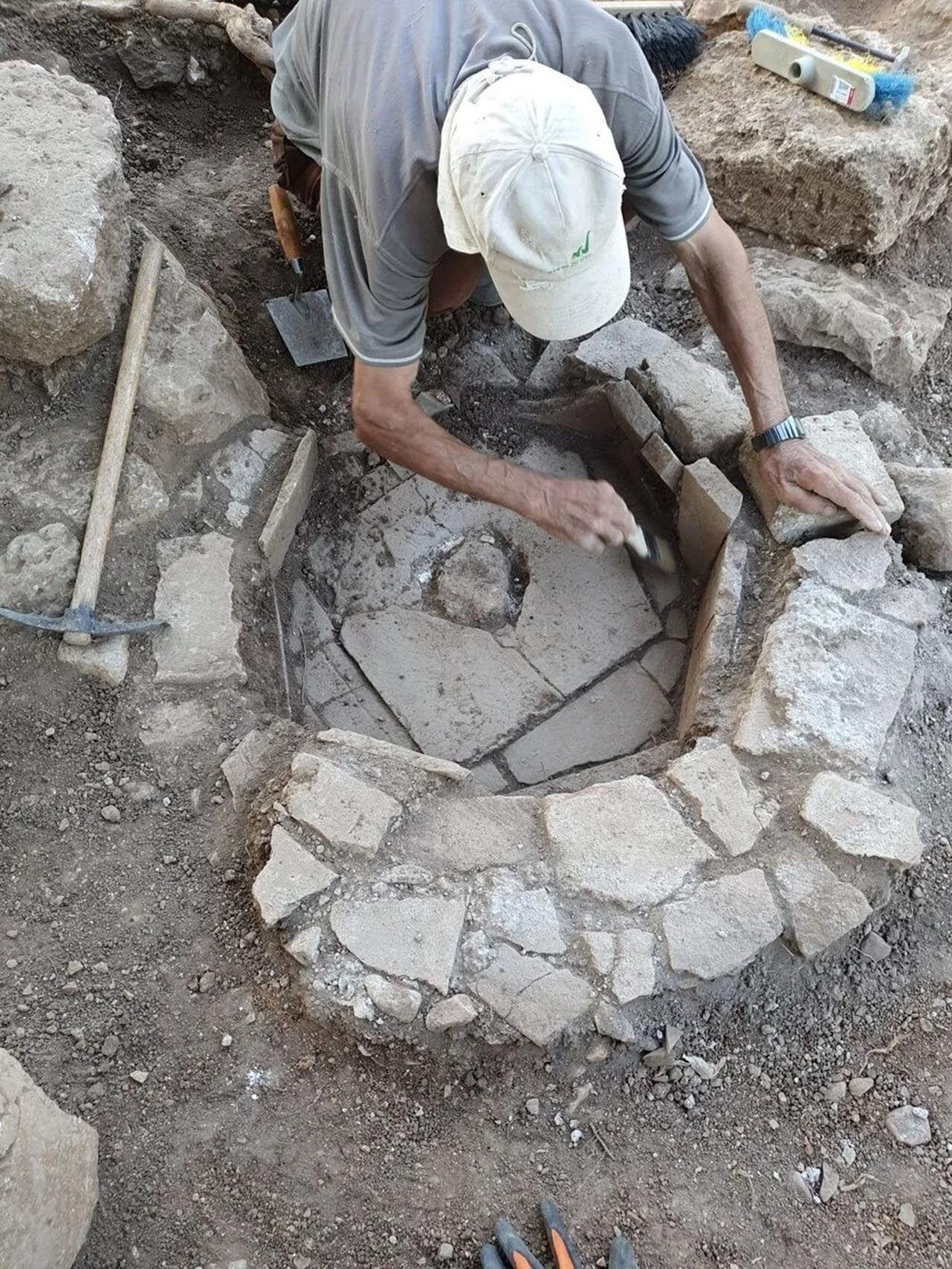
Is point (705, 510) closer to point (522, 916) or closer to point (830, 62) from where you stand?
point (522, 916)

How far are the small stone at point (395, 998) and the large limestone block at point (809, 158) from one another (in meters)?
2.78

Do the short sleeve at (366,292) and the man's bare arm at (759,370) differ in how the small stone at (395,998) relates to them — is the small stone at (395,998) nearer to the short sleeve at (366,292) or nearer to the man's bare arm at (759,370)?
the short sleeve at (366,292)

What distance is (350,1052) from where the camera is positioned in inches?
89.2

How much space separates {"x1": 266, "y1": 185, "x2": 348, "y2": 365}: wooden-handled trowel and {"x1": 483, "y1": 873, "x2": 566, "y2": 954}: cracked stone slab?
1890 millimetres

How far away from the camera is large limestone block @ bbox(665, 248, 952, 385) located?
10.8ft

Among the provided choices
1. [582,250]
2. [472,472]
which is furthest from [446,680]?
[582,250]

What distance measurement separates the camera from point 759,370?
2889mm

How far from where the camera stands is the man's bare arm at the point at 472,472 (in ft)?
8.48

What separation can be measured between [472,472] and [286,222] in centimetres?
131

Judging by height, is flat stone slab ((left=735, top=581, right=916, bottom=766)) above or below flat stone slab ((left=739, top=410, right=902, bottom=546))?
below

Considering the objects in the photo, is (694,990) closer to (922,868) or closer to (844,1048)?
(844,1048)

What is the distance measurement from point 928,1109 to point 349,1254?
4.23 ft

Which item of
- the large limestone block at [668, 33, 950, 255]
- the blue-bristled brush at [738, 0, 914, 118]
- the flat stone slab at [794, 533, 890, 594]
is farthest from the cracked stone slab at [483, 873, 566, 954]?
the blue-bristled brush at [738, 0, 914, 118]

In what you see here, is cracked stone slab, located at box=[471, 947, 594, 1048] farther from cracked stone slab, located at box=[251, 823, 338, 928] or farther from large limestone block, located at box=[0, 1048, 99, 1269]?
large limestone block, located at box=[0, 1048, 99, 1269]
